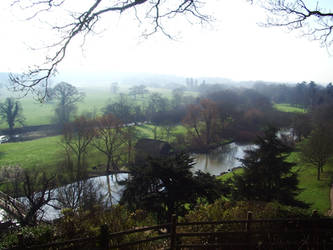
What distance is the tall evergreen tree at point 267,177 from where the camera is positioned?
14.6 meters

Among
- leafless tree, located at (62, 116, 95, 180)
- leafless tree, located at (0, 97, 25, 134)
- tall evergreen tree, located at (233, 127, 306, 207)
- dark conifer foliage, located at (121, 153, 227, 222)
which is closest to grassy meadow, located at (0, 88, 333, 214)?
leafless tree, located at (62, 116, 95, 180)

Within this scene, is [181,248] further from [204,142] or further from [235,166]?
[204,142]

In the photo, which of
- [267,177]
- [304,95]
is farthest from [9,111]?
[304,95]

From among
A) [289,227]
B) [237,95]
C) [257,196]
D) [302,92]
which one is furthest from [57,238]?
[302,92]

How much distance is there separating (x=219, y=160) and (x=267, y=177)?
21207 mm

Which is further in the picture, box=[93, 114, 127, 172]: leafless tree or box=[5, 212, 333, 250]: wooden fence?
box=[93, 114, 127, 172]: leafless tree

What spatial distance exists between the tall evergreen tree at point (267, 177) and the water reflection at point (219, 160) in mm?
14489

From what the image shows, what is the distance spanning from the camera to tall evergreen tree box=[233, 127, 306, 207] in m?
14.6

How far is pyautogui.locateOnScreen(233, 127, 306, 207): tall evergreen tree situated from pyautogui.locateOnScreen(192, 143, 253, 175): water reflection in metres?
14.5

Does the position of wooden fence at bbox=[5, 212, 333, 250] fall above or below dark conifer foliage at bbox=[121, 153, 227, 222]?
above

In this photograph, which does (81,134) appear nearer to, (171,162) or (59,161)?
(59,161)

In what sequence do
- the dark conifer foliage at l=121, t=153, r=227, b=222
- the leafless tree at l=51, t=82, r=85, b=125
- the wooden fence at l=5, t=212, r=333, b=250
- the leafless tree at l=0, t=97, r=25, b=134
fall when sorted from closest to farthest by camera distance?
the wooden fence at l=5, t=212, r=333, b=250, the dark conifer foliage at l=121, t=153, r=227, b=222, the leafless tree at l=0, t=97, r=25, b=134, the leafless tree at l=51, t=82, r=85, b=125

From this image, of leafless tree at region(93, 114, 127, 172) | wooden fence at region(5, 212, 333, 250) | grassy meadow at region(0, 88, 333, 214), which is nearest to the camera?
wooden fence at region(5, 212, 333, 250)

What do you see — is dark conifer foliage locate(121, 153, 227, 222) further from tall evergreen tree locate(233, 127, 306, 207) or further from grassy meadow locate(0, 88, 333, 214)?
grassy meadow locate(0, 88, 333, 214)
